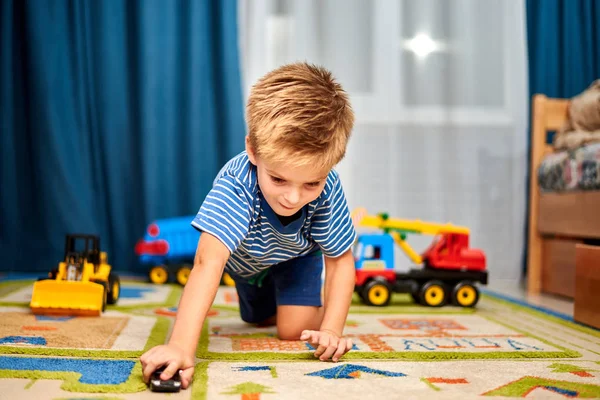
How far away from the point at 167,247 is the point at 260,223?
4.03ft

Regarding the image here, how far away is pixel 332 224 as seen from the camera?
126 centimetres

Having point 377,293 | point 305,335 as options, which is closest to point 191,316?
point 305,335

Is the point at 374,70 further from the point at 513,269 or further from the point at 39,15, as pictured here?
the point at 39,15

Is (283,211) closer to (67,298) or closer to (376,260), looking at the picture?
(67,298)

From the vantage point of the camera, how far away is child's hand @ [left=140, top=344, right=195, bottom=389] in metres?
0.92

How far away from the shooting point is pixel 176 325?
1.00 metres

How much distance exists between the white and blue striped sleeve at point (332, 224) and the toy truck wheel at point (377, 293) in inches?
25.9

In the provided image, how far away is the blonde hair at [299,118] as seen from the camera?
1025 mm

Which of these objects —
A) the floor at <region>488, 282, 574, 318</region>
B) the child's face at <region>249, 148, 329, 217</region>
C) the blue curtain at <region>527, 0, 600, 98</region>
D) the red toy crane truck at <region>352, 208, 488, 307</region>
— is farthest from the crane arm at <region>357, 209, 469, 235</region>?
the blue curtain at <region>527, 0, 600, 98</region>

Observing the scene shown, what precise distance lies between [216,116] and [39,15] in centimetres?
78

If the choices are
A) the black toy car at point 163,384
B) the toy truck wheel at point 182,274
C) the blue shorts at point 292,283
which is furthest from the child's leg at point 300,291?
the toy truck wheel at point 182,274

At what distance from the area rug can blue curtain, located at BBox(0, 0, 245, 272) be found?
91cm

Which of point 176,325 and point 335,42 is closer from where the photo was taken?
point 176,325

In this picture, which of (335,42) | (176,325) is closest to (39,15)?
(335,42)
